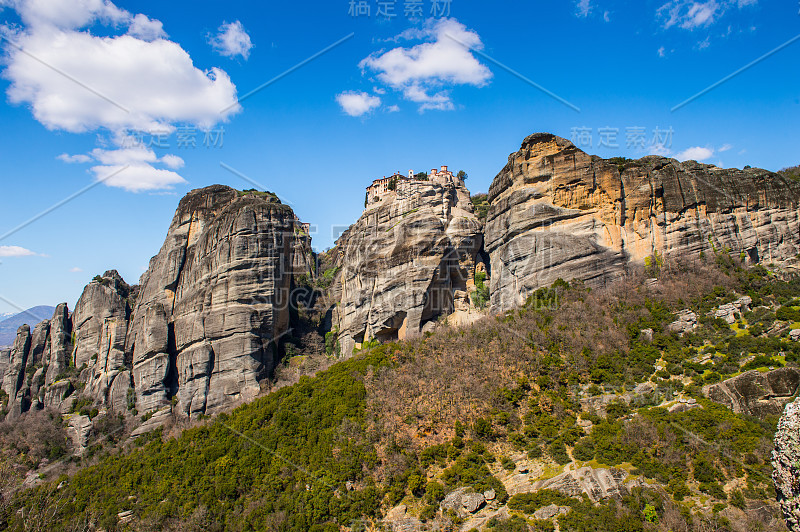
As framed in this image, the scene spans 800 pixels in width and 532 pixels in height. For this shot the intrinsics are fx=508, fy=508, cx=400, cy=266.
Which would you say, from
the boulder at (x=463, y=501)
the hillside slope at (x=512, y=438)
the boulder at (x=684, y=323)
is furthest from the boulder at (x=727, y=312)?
the boulder at (x=463, y=501)

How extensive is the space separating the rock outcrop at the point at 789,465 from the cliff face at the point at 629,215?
25853mm

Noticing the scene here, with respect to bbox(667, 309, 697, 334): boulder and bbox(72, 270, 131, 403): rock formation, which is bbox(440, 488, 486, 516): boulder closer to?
bbox(667, 309, 697, 334): boulder

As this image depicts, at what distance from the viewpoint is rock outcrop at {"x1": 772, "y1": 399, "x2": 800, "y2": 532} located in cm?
1326

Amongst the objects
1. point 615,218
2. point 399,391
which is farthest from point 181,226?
point 615,218

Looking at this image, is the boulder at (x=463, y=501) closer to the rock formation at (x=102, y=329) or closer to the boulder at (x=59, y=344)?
the rock formation at (x=102, y=329)

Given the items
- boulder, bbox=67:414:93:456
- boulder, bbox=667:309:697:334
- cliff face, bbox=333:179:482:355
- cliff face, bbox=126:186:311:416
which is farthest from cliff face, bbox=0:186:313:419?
boulder, bbox=667:309:697:334

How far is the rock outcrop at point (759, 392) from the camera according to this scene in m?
24.9

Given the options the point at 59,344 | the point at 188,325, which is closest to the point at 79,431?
the point at 188,325

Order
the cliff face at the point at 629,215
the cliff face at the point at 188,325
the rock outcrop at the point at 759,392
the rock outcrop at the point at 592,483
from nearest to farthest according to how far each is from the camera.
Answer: the rock outcrop at the point at 592,483, the rock outcrop at the point at 759,392, the cliff face at the point at 629,215, the cliff face at the point at 188,325

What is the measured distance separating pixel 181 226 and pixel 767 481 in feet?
177

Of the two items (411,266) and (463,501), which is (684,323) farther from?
(411,266)

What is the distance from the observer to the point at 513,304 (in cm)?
4262

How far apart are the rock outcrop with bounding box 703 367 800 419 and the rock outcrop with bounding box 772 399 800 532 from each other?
13.0 metres

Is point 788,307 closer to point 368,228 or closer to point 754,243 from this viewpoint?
point 754,243
